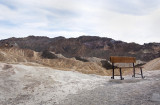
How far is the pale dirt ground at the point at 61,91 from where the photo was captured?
6.75 meters

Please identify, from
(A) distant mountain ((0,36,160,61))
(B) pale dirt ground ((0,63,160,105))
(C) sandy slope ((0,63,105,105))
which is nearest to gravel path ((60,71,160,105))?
(B) pale dirt ground ((0,63,160,105))

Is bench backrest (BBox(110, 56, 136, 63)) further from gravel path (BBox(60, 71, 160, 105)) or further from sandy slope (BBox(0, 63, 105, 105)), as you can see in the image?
gravel path (BBox(60, 71, 160, 105))

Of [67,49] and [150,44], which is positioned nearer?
[150,44]

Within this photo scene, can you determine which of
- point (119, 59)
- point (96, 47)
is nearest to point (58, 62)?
point (119, 59)

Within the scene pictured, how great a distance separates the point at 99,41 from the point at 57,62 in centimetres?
3795

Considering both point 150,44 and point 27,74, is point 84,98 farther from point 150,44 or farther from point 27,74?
point 150,44

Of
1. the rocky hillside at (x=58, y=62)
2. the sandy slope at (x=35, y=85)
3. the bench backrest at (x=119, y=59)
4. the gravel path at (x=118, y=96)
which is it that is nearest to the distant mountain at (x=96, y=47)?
the rocky hillside at (x=58, y=62)

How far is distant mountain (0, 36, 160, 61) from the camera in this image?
64812 mm

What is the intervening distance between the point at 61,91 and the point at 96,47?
216 feet

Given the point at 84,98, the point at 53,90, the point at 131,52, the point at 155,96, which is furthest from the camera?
the point at 131,52

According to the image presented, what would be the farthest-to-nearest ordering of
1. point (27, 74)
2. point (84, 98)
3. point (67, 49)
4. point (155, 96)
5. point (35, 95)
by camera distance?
point (67, 49)
point (27, 74)
point (35, 95)
point (84, 98)
point (155, 96)

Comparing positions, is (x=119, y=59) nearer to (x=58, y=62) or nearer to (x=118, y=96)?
(x=118, y=96)

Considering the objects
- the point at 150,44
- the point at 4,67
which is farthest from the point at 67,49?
the point at 4,67

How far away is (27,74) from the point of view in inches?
405
